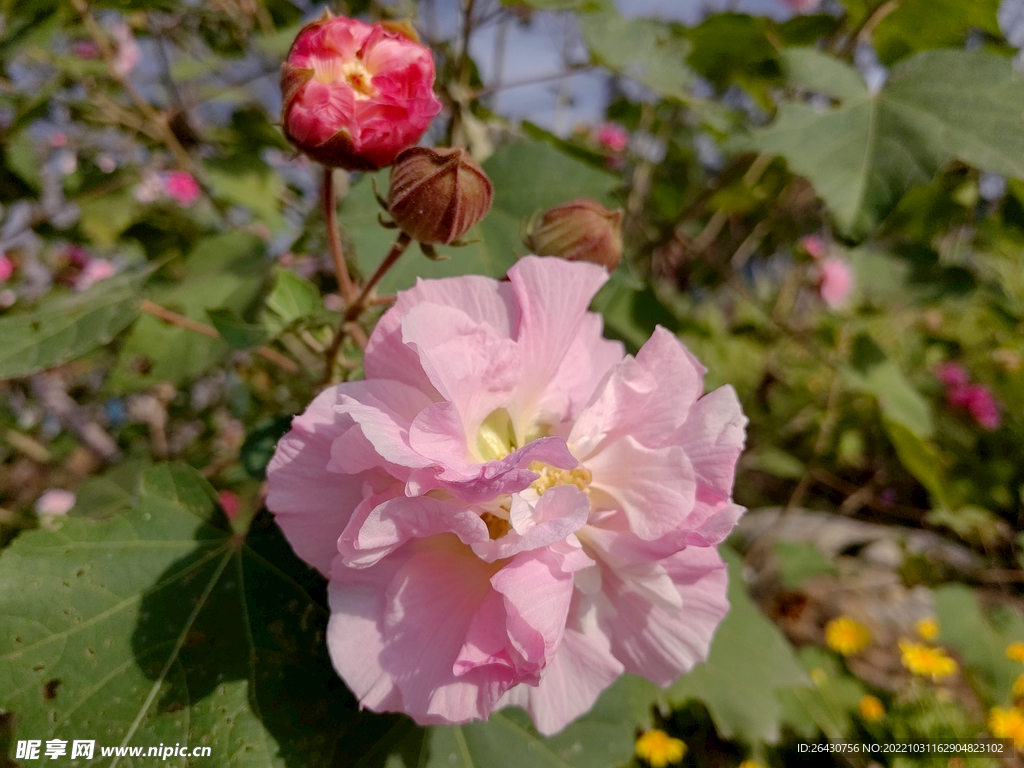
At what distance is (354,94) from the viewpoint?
71cm

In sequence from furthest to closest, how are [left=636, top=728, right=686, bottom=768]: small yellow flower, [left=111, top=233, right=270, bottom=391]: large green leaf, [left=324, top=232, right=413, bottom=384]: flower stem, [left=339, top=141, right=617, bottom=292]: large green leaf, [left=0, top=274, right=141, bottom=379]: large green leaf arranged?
[left=636, top=728, right=686, bottom=768]: small yellow flower → [left=111, top=233, right=270, bottom=391]: large green leaf → [left=339, top=141, right=617, bottom=292]: large green leaf → [left=0, top=274, right=141, bottom=379]: large green leaf → [left=324, top=232, right=413, bottom=384]: flower stem

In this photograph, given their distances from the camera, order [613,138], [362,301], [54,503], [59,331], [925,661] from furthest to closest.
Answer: [613,138] → [54,503] → [925,661] → [59,331] → [362,301]

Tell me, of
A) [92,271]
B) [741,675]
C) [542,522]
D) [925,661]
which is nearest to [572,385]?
[542,522]

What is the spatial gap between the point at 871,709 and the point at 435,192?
2.24 m

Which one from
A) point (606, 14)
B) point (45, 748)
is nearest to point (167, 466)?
point (45, 748)

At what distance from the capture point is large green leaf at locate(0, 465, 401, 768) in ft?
2.25

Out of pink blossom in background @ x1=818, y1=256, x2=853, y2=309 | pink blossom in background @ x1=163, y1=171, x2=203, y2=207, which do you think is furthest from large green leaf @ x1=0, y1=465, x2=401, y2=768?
pink blossom in background @ x1=818, y1=256, x2=853, y2=309

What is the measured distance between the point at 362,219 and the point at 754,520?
2571 mm

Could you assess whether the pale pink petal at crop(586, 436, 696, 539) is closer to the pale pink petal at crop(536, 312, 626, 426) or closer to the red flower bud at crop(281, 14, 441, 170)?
the pale pink petal at crop(536, 312, 626, 426)

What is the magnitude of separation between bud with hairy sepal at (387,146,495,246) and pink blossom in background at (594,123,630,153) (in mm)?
2412

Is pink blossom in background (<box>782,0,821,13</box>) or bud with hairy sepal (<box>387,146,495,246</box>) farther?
pink blossom in background (<box>782,0,821,13</box>)

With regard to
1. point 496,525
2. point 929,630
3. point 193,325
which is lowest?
point 929,630

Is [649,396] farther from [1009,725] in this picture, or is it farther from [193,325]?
[1009,725]

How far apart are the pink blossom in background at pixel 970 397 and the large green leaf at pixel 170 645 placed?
3289 mm
